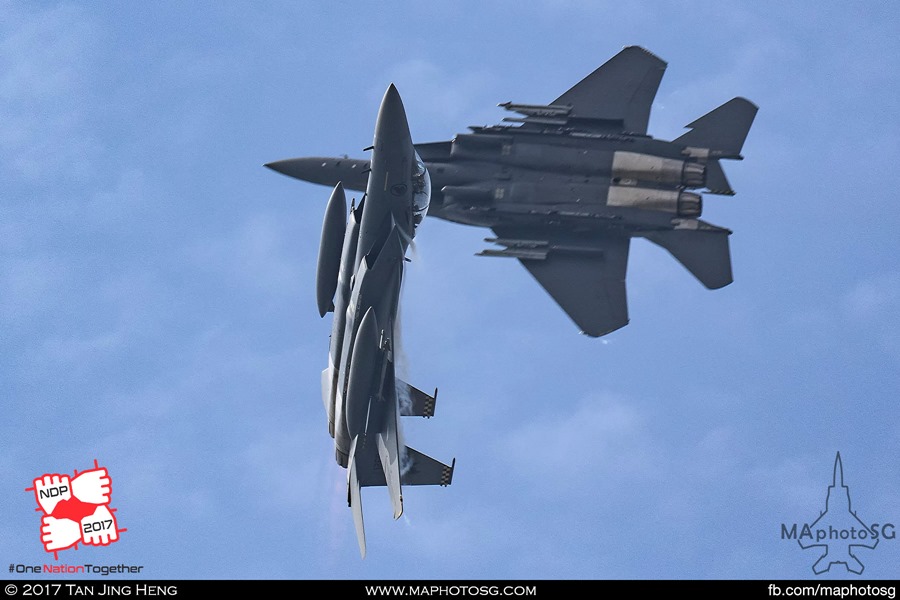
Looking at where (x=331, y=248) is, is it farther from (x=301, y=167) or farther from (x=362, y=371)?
(x=362, y=371)

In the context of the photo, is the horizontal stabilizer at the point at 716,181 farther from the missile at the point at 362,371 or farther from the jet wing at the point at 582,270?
the missile at the point at 362,371

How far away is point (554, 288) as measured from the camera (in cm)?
4050

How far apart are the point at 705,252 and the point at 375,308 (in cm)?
1009

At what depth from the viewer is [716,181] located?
39.9m

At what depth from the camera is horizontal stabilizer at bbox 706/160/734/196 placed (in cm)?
3988

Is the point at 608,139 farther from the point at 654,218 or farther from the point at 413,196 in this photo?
the point at 413,196

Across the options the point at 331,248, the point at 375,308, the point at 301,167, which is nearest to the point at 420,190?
the point at 331,248

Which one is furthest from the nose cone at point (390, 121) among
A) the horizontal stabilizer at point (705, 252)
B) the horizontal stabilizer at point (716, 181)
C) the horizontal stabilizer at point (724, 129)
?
the horizontal stabilizer at point (716, 181)

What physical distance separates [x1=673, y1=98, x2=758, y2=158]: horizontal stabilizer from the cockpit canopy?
308 inches

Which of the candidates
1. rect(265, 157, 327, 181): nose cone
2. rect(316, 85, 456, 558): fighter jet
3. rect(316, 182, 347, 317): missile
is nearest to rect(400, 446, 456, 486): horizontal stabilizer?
rect(316, 85, 456, 558): fighter jet

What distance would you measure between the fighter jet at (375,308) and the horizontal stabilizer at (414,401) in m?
0.03

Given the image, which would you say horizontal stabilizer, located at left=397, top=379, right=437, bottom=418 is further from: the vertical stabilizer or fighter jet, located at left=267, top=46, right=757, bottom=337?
fighter jet, located at left=267, top=46, right=757, bottom=337

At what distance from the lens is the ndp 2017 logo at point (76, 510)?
34500 millimetres
